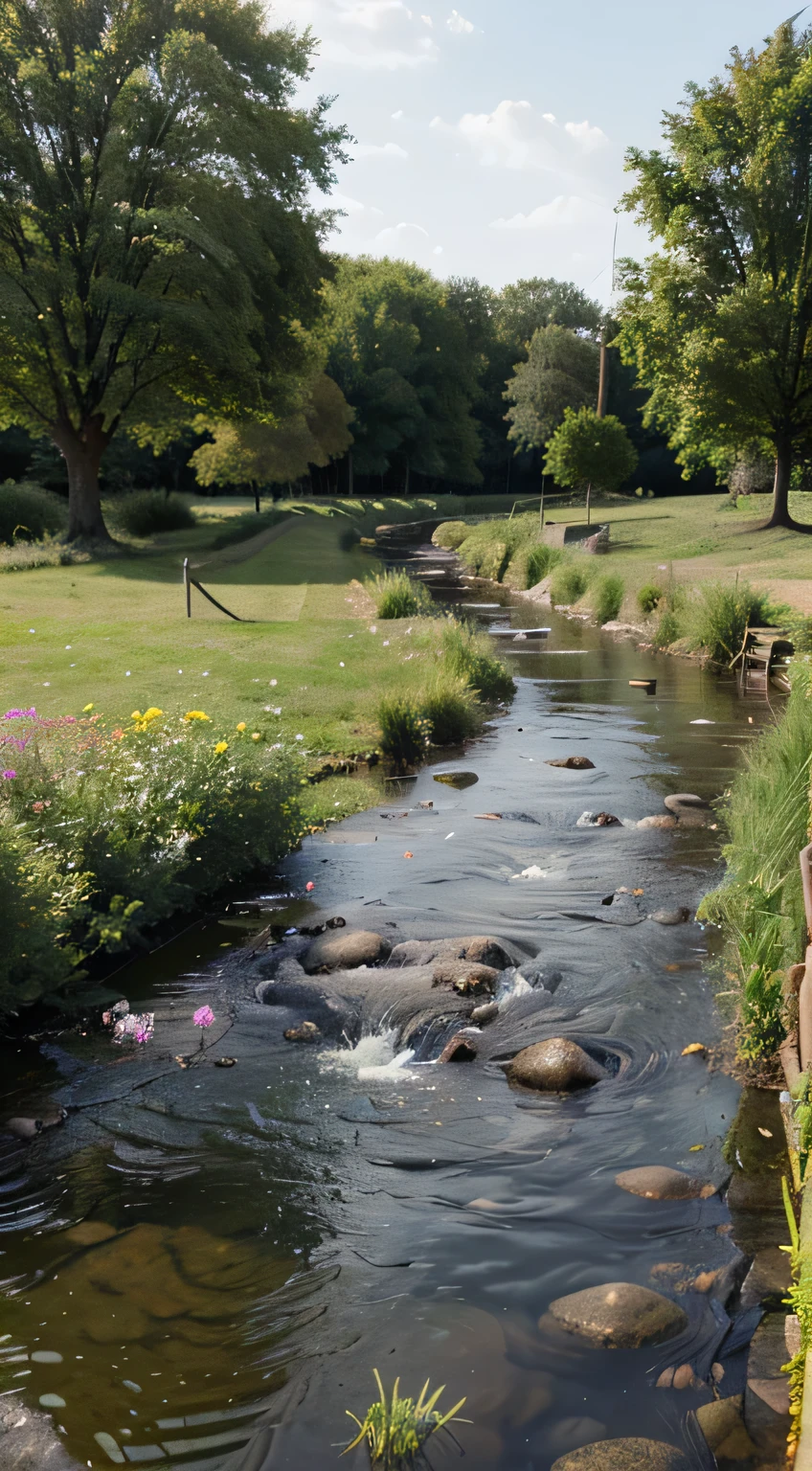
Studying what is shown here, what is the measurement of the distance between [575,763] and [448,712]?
1.99 m

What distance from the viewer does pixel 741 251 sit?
33.4m

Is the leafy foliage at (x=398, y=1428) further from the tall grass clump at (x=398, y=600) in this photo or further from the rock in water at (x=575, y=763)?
the tall grass clump at (x=398, y=600)

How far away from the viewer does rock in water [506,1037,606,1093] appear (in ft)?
18.6

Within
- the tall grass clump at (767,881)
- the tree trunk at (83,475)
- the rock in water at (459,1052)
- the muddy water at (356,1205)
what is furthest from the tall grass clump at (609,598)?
the rock in water at (459,1052)

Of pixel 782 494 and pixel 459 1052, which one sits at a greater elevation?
pixel 782 494

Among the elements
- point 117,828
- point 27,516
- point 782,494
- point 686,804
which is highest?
point 782,494

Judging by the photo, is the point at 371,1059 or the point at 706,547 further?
→ the point at 706,547

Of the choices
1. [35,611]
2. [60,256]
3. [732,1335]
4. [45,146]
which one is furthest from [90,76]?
[732,1335]

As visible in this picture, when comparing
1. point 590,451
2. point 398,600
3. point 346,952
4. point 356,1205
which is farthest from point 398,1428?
point 590,451

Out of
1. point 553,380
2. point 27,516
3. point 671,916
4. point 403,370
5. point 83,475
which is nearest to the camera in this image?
point 671,916

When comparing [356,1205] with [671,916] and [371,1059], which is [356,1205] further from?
[671,916]

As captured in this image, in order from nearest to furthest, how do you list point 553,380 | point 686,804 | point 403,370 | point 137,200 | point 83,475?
1. point 686,804
2. point 137,200
3. point 83,475
4. point 553,380
5. point 403,370

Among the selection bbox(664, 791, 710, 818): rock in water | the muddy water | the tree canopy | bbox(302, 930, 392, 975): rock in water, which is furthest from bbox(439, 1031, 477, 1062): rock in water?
the tree canopy

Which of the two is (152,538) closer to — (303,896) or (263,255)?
(263,255)
